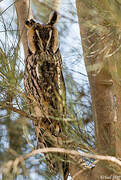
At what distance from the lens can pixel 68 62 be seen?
1.88 meters

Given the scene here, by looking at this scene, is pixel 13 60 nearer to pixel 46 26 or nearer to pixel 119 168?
pixel 46 26

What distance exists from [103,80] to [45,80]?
34 cm

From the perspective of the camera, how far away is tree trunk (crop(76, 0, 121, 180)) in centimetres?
154

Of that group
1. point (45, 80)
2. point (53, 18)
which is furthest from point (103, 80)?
point (53, 18)

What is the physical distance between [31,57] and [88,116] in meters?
0.58

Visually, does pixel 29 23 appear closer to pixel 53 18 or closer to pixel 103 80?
pixel 53 18

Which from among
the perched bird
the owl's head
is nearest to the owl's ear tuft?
the perched bird

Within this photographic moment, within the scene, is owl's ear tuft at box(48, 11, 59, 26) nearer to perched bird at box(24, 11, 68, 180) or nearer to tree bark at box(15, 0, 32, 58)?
perched bird at box(24, 11, 68, 180)

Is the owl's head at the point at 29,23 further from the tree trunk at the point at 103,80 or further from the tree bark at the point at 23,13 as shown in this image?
the tree trunk at the point at 103,80

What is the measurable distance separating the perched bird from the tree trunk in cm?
19

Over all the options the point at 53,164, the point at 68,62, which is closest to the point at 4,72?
the point at 68,62

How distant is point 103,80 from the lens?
181 centimetres

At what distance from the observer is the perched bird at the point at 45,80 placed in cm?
177

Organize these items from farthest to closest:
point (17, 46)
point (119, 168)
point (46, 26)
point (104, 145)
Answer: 1. point (46, 26)
2. point (17, 46)
3. point (104, 145)
4. point (119, 168)
